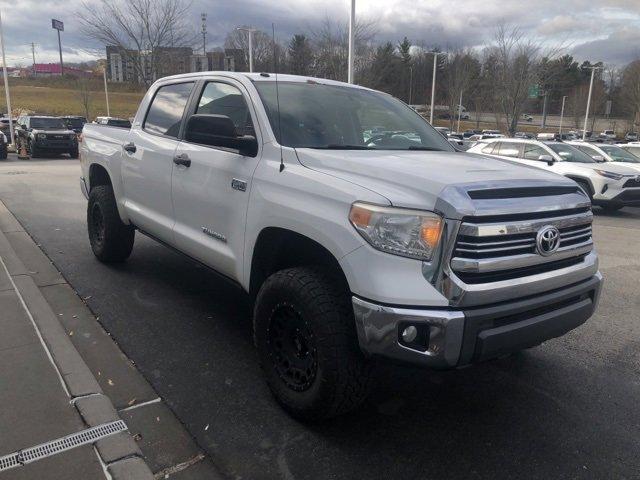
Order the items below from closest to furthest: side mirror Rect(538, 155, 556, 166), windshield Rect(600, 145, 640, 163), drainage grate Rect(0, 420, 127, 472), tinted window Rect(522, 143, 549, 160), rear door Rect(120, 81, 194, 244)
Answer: drainage grate Rect(0, 420, 127, 472) → rear door Rect(120, 81, 194, 244) → side mirror Rect(538, 155, 556, 166) → tinted window Rect(522, 143, 549, 160) → windshield Rect(600, 145, 640, 163)

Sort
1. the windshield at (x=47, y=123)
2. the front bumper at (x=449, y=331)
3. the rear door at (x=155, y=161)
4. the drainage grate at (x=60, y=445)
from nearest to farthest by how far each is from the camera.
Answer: the front bumper at (x=449, y=331) → the drainage grate at (x=60, y=445) → the rear door at (x=155, y=161) → the windshield at (x=47, y=123)

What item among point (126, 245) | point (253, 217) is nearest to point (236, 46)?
point (126, 245)

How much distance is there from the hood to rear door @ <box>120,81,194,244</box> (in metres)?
1.65

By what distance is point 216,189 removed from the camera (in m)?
3.72

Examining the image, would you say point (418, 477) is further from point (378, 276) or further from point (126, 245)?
point (126, 245)

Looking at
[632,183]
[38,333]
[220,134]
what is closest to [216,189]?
[220,134]

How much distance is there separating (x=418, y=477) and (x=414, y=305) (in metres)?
0.88

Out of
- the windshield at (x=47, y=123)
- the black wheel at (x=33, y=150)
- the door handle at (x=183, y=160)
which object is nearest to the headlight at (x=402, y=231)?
the door handle at (x=183, y=160)

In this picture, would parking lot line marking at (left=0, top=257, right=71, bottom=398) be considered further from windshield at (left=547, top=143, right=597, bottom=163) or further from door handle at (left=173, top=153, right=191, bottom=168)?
windshield at (left=547, top=143, right=597, bottom=163)

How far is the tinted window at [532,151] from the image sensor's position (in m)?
12.9

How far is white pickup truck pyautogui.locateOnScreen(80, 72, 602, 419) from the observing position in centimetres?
253

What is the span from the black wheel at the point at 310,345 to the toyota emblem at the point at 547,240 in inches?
39.8

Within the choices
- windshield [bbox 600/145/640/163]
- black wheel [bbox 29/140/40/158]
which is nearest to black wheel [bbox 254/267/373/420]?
windshield [bbox 600/145/640/163]

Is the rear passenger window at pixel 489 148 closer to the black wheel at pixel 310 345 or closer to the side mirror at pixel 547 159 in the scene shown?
the side mirror at pixel 547 159
